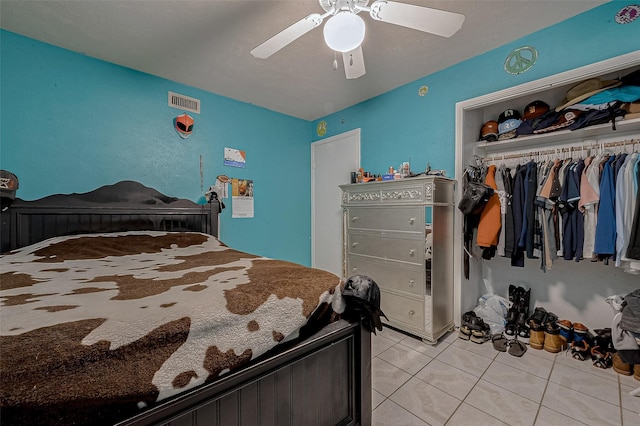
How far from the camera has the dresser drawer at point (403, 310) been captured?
2.32 m

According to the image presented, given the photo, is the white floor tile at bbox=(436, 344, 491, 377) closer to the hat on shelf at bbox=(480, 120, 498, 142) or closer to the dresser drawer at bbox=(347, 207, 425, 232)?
the dresser drawer at bbox=(347, 207, 425, 232)

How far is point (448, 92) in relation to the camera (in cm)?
257

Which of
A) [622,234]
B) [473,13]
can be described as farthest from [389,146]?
[622,234]

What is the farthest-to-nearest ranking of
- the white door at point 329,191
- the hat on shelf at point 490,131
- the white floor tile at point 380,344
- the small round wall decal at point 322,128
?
the small round wall decal at point 322,128
the white door at point 329,191
the hat on shelf at point 490,131
the white floor tile at point 380,344

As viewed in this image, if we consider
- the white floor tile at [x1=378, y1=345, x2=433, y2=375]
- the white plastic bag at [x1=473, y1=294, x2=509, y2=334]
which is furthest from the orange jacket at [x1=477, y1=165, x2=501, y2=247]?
the white floor tile at [x1=378, y1=345, x2=433, y2=375]

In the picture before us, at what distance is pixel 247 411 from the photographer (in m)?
0.87

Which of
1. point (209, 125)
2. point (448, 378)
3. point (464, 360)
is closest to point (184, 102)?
point (209, 125)

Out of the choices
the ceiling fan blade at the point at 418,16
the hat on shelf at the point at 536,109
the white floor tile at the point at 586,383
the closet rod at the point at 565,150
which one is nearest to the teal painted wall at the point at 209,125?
the hat on shelf at the point at 536,109

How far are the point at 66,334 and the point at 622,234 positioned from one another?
2.88 meters

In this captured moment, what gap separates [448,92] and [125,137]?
10.3 ft

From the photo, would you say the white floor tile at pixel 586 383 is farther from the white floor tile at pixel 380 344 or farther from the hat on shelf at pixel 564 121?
the hat on shelf at pixel 564 121

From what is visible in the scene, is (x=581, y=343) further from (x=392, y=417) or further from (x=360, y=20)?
(x=360, y=20)

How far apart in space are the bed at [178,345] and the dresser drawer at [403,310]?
1.26 meters

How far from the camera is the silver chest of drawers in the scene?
228 centimetres
